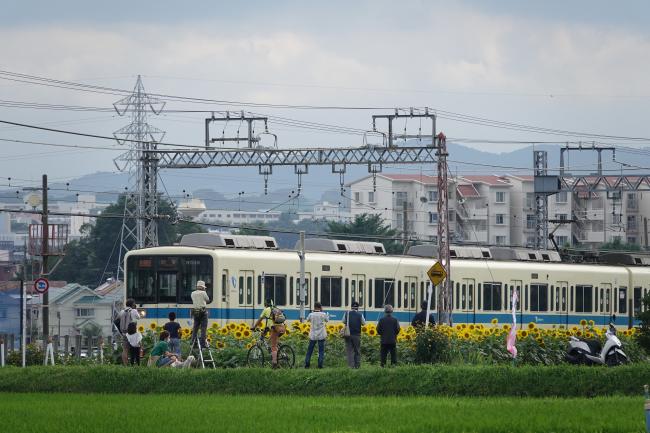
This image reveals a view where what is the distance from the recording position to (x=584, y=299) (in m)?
50.0

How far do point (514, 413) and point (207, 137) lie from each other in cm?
3374

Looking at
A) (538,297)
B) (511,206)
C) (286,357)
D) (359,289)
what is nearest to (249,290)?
(359,289)

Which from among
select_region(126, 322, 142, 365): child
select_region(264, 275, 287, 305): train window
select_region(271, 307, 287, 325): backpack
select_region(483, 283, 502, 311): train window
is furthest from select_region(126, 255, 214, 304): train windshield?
select_region(483, 283, 502, 311): train window

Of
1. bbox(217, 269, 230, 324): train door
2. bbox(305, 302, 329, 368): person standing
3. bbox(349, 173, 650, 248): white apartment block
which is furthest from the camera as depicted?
bbox(349, 173, 650, 248): white apartment block

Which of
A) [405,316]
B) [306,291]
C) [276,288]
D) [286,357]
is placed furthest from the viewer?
[405,316]

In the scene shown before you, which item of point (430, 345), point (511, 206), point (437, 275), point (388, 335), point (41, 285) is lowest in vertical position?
point (430, 345)

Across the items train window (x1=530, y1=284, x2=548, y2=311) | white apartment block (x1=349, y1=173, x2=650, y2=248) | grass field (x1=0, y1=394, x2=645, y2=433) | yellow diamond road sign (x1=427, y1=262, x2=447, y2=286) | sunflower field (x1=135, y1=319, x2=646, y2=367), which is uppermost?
white apartment block (x1=349, y1=173, x2=650, y2=248)

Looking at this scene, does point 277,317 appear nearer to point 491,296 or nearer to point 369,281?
point 369,281

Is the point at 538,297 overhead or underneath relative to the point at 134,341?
overhead

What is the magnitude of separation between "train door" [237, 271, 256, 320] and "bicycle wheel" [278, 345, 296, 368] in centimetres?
657

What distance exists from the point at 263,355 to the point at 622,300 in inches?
849

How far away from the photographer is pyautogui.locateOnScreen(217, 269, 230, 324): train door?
39469 mm

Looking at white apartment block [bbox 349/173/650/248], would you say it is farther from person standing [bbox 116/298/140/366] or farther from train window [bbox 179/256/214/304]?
person standing [bbox 116/298/140/366]

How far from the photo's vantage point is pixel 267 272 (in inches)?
1613
